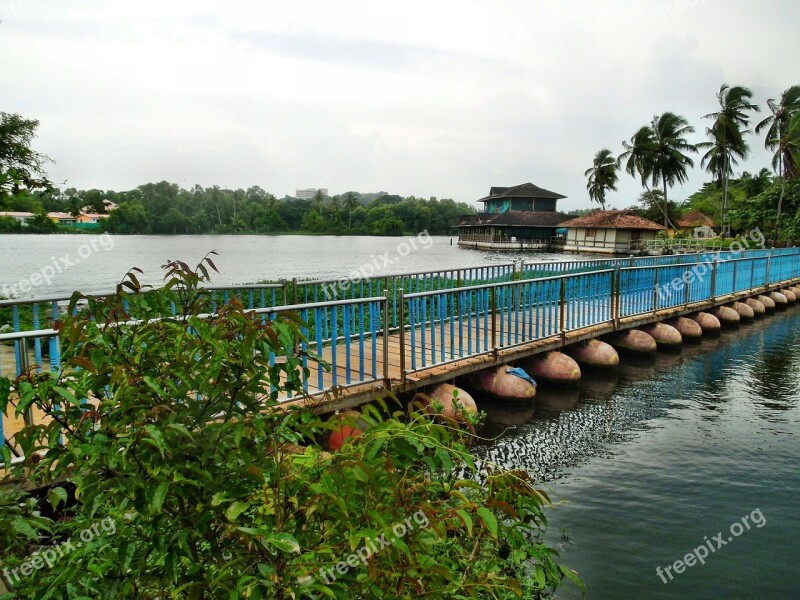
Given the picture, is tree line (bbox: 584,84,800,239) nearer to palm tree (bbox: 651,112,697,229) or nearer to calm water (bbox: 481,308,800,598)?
palm tree (bbox: 651,112,697,229)

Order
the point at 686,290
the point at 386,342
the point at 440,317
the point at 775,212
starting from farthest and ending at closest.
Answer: the point at 775,212, the point at 686,290, the point at 440,317, the point at 386,342

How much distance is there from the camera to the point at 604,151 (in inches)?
2876

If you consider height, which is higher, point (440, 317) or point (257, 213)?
point (257, 213)

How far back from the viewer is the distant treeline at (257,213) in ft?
341

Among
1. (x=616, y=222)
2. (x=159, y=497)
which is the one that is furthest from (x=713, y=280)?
(x=616, y=222)

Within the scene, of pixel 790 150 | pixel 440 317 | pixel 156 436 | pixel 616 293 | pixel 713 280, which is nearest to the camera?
pixel 156 436

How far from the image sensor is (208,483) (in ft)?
6.03

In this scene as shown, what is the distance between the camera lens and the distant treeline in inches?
4094

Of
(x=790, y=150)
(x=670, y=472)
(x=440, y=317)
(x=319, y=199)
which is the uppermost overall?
(x=319, y=199)

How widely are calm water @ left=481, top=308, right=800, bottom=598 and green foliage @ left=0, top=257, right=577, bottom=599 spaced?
306cm

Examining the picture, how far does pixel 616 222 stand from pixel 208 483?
67.8 metres

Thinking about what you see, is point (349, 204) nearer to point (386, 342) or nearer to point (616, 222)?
point (616, 222)

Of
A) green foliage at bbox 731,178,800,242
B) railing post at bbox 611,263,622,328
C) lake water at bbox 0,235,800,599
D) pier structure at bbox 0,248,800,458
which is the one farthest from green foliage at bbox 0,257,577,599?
green foliage at bbox 731,178,800,242

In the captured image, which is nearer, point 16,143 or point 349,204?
point 16,143
